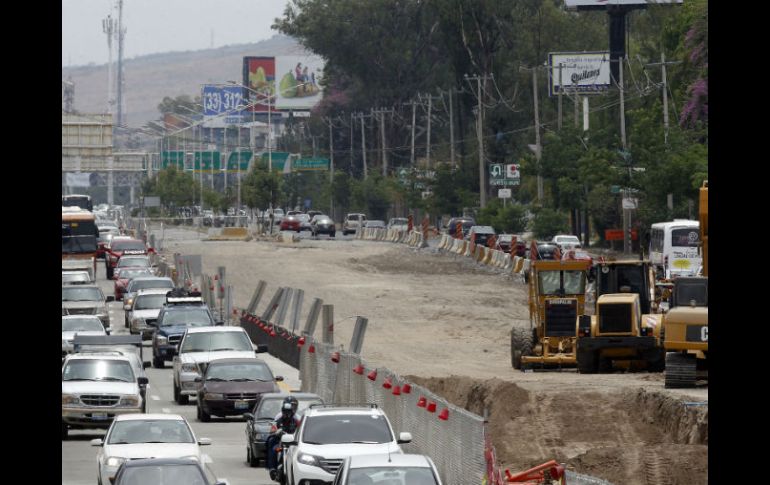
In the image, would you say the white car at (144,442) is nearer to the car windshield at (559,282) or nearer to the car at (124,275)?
the car windshield at (559,282)

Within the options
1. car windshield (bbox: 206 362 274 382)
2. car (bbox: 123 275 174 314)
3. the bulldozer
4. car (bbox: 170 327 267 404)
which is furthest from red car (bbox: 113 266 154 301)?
car windshield (bbox: 206 362 274 382)

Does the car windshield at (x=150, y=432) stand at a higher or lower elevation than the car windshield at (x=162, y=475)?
lower

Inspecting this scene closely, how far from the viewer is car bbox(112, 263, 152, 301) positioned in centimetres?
6309

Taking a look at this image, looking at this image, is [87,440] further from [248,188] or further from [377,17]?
[377,17]

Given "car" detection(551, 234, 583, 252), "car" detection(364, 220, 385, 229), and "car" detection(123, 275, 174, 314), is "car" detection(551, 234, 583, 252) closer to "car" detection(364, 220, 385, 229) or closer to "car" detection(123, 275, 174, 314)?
"car" detection(123, 275, 174, 314)

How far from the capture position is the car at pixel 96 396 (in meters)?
29.3

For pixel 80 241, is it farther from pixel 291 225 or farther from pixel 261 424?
pixel 291 225

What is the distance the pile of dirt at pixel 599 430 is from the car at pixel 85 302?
20.9 meters

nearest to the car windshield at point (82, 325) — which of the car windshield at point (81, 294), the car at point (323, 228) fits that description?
the car windshield at point (81, 294)

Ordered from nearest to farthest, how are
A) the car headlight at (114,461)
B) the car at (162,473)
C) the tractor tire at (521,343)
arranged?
1. the car at (162,473)
2. the car headlight at (114,461)
3. the tractor tire at (521,343)

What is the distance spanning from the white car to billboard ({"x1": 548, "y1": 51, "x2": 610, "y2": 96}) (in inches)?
3411

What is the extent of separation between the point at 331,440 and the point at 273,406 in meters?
4.60

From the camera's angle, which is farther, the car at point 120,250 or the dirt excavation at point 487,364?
the car at point 120,250

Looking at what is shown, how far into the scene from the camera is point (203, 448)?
2786 cm
